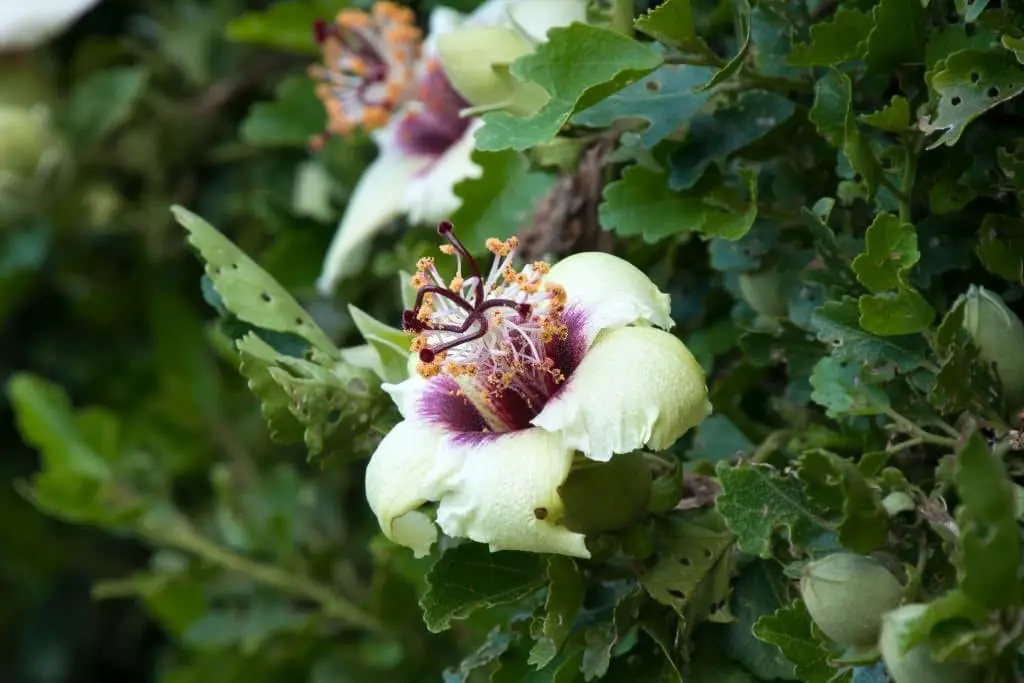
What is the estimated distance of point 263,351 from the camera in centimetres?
61

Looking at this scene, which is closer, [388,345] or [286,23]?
[388,345]

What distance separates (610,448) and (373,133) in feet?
1.45

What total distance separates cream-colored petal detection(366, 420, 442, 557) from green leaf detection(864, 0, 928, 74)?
254 mm

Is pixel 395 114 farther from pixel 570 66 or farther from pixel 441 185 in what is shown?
pixel 570 66

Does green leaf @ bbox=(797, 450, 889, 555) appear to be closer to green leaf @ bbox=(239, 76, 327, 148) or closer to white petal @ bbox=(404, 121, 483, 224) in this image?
white petal @ bbox=(404, 121, 483, 224)

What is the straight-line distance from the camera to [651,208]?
605 mm

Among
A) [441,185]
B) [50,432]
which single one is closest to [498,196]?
[441,185]

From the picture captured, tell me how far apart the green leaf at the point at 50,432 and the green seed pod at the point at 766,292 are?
0.62 metres

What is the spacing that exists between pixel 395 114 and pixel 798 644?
48 cm

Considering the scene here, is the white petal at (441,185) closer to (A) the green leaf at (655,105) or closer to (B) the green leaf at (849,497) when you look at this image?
(A) the green leaf at (655,105)

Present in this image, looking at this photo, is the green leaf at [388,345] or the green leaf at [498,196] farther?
the green leaf at [498,196]

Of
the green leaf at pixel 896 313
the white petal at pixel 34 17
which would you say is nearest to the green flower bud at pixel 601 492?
the green leaf at pixel 896 313

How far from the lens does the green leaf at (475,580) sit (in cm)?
54

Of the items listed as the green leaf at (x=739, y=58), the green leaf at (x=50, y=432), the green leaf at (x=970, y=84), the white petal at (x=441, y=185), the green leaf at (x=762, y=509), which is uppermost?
the green leaf at (x=970, y=84)
